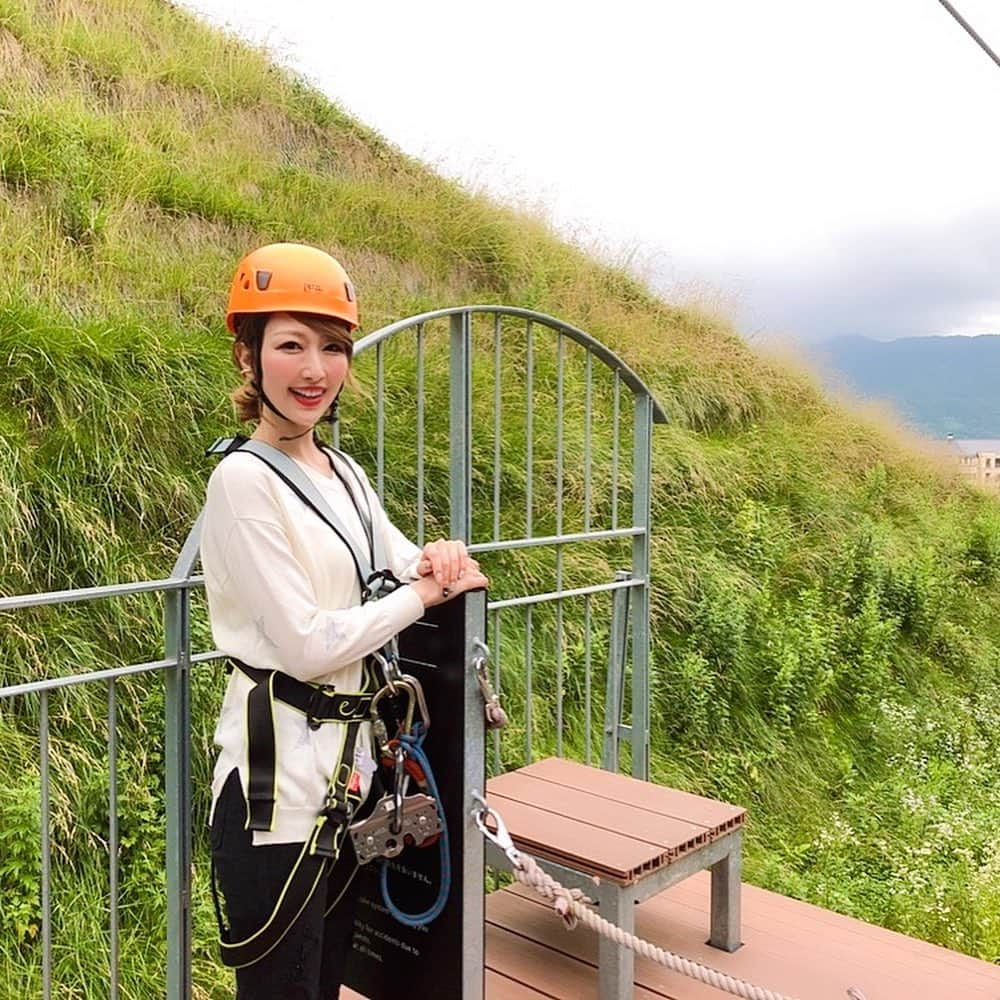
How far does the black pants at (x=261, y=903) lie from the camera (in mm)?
1563

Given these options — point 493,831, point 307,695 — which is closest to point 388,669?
point 307,695

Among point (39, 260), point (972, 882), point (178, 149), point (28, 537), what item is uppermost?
point (178, 149)

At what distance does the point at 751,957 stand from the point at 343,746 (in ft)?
5.74

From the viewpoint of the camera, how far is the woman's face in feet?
5.27

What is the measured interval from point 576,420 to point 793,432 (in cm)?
301

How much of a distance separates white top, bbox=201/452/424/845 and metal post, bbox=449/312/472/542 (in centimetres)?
95

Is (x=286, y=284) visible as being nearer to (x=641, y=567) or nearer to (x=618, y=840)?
(x=618, y=840)

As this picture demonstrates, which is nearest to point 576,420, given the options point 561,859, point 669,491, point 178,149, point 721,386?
point 669,491

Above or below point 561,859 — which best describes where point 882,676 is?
below

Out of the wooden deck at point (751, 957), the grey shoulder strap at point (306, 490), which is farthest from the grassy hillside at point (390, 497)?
the grey shoulder strap at point (306, 490)

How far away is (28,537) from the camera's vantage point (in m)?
3.58

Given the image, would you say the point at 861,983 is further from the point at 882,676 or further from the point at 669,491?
the point at 669,491

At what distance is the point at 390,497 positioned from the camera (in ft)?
15.8

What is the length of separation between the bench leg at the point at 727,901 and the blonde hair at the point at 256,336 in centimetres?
190
